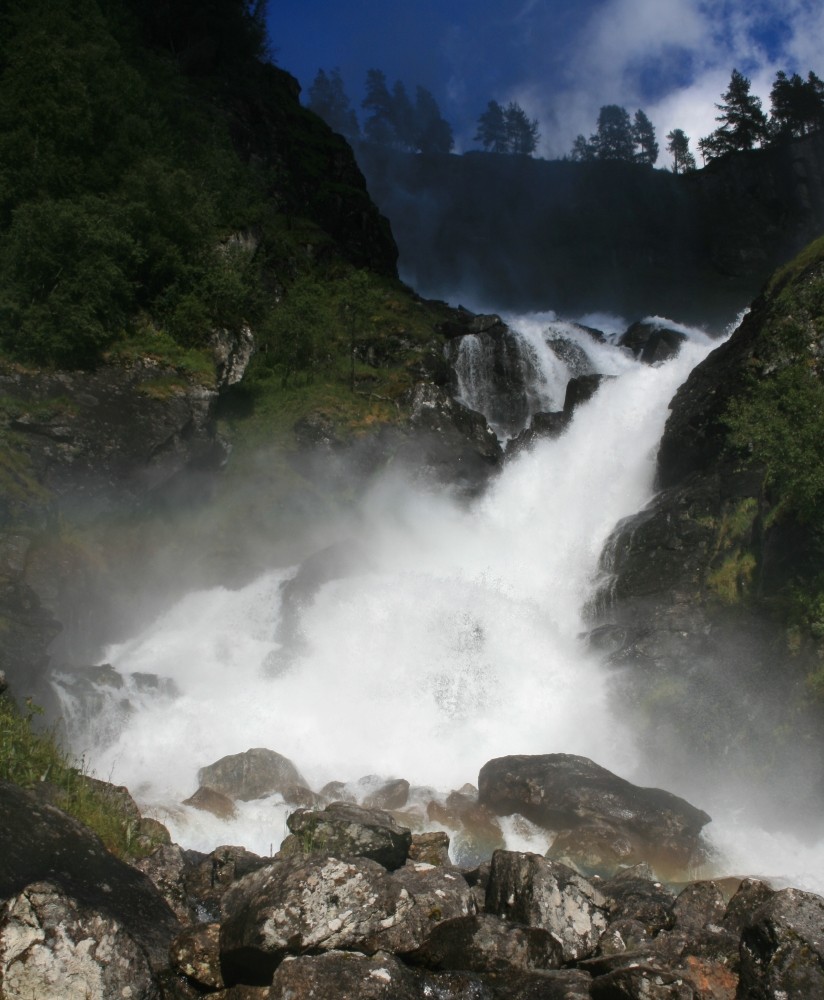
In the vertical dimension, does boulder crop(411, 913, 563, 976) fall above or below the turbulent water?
below

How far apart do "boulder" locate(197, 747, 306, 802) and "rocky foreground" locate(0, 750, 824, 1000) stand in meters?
7.06

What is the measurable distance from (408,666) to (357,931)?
16.3 metres

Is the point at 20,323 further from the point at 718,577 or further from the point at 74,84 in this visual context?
the point at 718,577

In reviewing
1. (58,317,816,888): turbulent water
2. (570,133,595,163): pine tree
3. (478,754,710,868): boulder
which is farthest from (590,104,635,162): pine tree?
(478,754,710,868): boulder

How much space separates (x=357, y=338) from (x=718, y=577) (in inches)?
985

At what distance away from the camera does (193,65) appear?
1970 inches

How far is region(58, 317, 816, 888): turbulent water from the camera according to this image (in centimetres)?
1758

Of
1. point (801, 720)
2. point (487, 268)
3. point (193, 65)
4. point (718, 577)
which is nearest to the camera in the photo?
point (801, 720)

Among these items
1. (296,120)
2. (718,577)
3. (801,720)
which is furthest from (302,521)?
(296,120)

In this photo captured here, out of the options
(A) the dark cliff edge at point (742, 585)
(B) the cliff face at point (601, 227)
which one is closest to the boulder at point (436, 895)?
(A) the dark cliff edge at point (742, 585)

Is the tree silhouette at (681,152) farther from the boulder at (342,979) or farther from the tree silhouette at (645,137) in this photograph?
the boulder at (342,979)

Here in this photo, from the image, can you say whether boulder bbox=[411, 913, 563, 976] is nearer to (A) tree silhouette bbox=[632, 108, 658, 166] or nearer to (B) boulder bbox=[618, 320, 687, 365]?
(B) boulder bbox=[618, 320, 687, 365]

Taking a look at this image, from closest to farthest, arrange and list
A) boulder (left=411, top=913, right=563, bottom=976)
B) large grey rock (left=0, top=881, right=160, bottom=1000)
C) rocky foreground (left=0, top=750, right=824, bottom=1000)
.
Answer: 1. large grey rock (left=0, top=881, right=160, bottom=1000)
2. rocky foreground (left=0, top=750, right=824, bottom=1000)
3. boulder (left=411, top=913, right=563, bottom=976)

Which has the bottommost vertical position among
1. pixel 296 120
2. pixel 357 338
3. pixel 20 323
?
pixel 20 323
